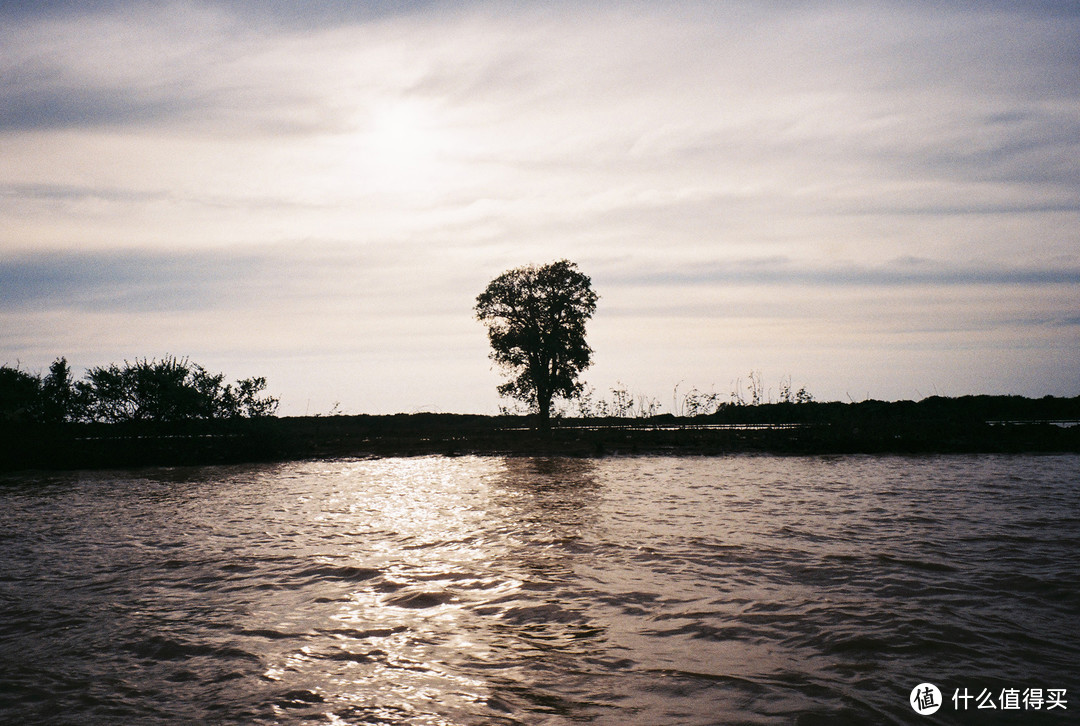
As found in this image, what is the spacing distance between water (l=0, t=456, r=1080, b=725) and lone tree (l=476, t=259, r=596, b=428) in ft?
80.2

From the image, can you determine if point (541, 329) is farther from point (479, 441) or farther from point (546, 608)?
point (546, 608)

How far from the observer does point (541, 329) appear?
3856cm

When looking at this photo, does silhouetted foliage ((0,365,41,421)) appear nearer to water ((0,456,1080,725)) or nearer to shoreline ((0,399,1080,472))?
shoreline ((0,399,1080,472))

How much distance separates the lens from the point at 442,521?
11992mm

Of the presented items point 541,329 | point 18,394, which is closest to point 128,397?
point 18,394

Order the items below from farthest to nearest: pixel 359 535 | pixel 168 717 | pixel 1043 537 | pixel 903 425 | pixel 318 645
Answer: pixel 903 425
pixel 359 535
pixel 1043 537
pixel 318 645
pixel 168 717

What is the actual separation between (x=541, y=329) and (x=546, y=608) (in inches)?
1261

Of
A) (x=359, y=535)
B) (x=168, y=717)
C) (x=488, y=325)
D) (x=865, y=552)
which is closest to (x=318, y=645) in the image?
(x=168, y=717)

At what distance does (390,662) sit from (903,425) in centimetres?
2643

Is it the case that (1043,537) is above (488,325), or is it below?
below

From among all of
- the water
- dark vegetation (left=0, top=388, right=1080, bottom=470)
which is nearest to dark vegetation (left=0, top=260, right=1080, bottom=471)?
dark vegetation (left=0, top=388, right=1080, bottom=470)

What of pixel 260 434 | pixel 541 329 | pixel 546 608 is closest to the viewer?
pixel 546 608

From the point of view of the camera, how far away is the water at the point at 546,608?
4.77 metres

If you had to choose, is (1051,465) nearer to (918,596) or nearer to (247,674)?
(918,596)
